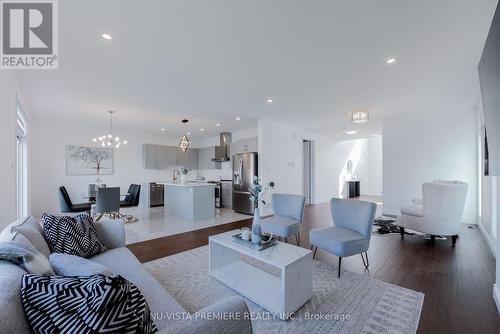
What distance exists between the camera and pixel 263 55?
2.59 metres

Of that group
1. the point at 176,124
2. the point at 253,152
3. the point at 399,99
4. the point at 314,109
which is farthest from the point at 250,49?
the point at 176,124

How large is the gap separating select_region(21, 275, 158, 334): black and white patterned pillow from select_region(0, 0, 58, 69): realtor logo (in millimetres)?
2204

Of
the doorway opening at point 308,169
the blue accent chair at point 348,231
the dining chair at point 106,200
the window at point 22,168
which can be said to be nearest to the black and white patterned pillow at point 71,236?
the blue accent chair at point 348,231

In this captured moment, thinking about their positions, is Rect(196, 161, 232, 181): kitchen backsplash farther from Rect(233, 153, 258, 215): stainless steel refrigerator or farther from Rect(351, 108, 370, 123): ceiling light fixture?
Rect(351, 108, 370, 123): ceiling light fixture

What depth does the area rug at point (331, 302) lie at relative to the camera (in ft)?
5.69

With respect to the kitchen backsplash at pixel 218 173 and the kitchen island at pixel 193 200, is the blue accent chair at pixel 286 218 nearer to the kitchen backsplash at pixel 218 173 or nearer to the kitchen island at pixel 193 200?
the kitchen island at pixel 193 200

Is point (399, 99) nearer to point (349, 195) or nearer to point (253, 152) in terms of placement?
point (253, 152)

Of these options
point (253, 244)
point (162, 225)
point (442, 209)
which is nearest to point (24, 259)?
point (253, 244)

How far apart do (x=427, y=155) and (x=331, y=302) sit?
203 inches

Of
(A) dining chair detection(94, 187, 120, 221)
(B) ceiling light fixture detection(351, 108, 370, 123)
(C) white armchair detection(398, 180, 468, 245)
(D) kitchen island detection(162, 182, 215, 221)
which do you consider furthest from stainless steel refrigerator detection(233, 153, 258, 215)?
(C) white armchair detection(398, 180, 468, 245)

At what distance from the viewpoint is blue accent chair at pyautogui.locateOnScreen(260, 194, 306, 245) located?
324cm

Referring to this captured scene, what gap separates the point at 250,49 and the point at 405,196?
5.47 meters

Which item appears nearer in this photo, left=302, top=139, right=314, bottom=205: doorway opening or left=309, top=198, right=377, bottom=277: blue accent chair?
left=309, top=198, right=377, bottom=277: blue accent chair

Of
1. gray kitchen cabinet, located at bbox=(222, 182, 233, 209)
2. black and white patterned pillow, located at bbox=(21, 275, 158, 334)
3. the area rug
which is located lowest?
the area rug
